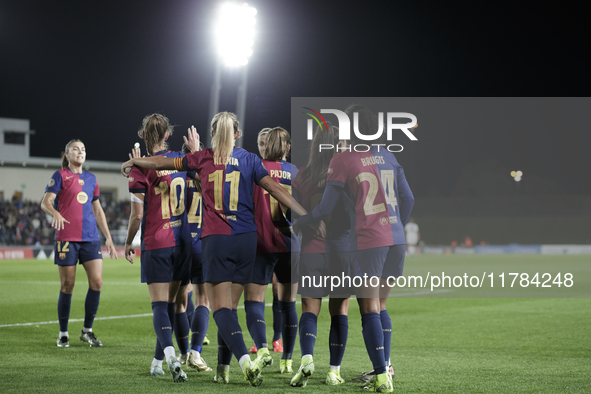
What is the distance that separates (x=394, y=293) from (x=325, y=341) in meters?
7.39

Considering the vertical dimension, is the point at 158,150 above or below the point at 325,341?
above

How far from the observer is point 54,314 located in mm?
10617

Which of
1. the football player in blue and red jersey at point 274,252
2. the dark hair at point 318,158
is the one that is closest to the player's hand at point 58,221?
the football player in blue and red jersey at point 274,252

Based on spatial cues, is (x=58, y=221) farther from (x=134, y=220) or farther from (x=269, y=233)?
(x=269, y=233)

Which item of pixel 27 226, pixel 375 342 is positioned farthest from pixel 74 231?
pixel 27 226

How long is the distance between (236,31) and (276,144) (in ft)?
A: 61.0

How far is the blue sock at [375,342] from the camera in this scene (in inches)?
187

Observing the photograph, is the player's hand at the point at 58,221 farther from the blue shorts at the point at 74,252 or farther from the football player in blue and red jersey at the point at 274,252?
the football player in blue and red jersey at the point at 274,252

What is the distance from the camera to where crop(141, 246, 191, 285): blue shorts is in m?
5.46

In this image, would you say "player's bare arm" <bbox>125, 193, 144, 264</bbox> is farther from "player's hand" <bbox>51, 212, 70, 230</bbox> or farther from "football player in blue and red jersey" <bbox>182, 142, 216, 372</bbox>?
"player's hand" <bbox>51, 212, 70, 230</bbox>

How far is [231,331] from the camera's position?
492 cm

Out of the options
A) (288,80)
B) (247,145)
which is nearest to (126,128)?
(247,145)

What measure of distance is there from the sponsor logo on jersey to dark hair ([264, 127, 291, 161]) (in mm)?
3167

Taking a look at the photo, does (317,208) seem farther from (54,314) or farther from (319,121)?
(54,314)
